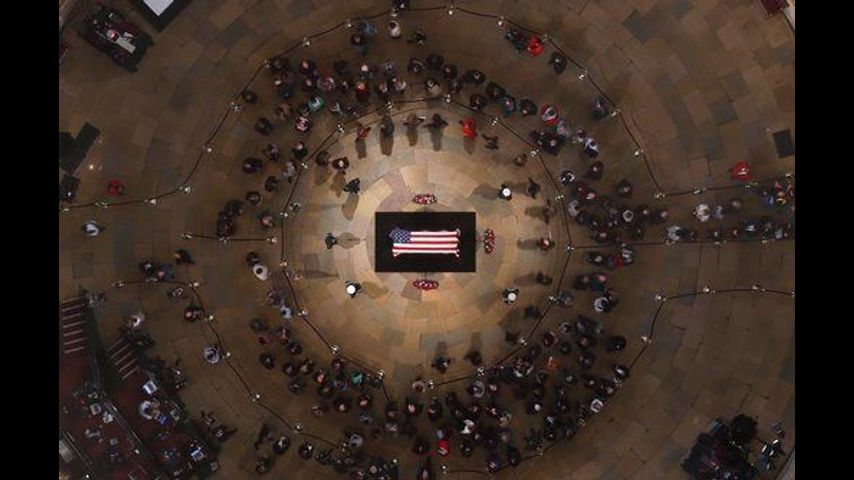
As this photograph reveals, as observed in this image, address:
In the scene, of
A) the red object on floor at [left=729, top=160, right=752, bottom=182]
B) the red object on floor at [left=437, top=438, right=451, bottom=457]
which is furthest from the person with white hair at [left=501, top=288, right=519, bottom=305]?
the red object on floor at [left=729, top=160, right=752, bottom=182]

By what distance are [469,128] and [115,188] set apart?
12.9 m

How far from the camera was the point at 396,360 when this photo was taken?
22.6 m

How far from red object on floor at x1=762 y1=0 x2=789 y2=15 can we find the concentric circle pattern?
384mm

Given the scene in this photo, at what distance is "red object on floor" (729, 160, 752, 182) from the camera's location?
22.0 m

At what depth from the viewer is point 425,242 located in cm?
2173

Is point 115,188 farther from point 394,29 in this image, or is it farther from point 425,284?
point 425,284

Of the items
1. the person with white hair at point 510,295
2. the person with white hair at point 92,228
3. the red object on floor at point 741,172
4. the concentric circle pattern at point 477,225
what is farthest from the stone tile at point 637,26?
the person with white hair at point 92,228

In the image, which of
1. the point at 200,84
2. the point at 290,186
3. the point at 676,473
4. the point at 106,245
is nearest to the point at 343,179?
the point at 290,186

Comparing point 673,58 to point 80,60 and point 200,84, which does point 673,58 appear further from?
point 80,60

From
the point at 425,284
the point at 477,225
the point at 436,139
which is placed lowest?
the point at 425,284

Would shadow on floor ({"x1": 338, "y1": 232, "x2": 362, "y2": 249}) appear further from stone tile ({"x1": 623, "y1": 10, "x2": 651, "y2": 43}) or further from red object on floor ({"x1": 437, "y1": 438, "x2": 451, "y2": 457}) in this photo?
stone tile ({"x1": 623, "y1": 10, "x2": 651, "y2": 43})

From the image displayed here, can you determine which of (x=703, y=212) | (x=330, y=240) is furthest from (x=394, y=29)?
(x=703, y=212)

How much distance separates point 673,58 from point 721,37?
1846mm

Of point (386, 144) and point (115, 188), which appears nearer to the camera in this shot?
point (115, 188)
